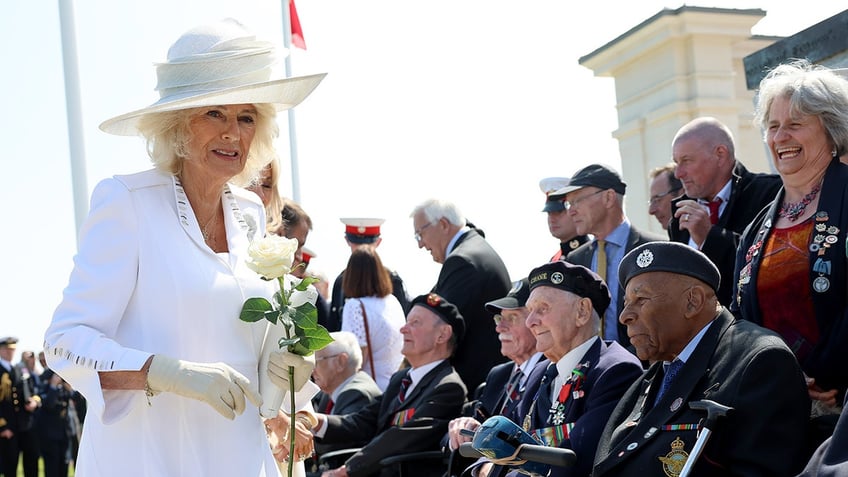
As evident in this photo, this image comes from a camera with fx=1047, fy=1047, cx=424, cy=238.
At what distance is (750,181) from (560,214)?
174 cm

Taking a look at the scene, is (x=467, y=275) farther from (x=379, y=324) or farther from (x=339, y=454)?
(x=339, y=454)

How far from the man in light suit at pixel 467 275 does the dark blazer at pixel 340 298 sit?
0.78 meters

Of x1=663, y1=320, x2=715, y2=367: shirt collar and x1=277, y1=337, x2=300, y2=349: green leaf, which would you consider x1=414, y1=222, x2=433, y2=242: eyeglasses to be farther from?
x1=277, y1=337, x2=300, y2=349: green leaf

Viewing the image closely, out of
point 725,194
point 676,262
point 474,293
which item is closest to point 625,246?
point 725,194

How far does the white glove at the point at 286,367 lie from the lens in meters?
2.84

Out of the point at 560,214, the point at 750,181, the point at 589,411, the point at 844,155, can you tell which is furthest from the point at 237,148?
the point at 560,214

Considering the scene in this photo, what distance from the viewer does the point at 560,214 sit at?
21.6 feet

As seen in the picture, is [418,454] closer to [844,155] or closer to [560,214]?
[560,214]

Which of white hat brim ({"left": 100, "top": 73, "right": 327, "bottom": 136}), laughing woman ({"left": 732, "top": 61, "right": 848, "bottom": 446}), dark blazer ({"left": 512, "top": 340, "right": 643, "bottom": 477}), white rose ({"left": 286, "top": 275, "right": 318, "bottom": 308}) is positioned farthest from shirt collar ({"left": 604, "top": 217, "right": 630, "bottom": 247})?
white rose ({"left": 286, "top": 275, "right": 318, "bottom": 308})

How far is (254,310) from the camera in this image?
2.80m

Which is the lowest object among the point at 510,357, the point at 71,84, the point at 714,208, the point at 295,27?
the point at 510,357

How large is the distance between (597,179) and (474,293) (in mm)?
1053

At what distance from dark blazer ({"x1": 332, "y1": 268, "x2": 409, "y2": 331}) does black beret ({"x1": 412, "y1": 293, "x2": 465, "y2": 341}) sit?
1.28 m

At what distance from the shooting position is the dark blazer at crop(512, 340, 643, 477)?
410cm
